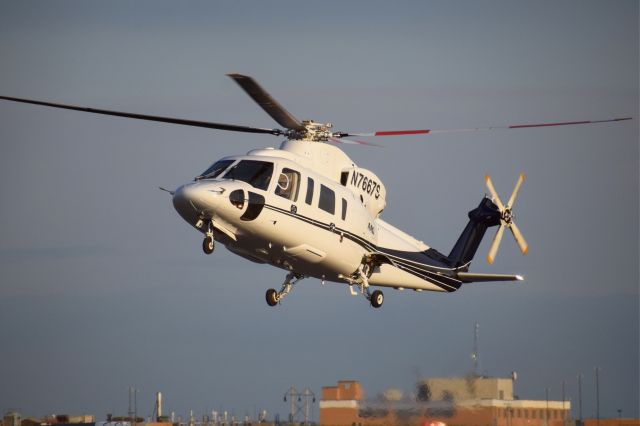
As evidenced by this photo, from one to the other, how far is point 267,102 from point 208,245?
16.7ft

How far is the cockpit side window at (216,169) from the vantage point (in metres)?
45.5

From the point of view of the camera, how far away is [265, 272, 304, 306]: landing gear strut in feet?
164

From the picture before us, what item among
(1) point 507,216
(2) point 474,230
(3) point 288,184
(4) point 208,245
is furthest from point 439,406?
(4) point 208,245

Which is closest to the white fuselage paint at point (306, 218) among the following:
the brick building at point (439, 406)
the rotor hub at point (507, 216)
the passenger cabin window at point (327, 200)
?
the passenger cabin window at point (327, 200)

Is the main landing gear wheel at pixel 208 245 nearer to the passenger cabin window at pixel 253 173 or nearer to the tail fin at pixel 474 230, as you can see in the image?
the passenger cabin window at pixel 253 173

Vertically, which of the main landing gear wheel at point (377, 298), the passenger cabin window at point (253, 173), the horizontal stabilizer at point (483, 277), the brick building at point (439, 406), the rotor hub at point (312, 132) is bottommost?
the brick building at point (439, 406)

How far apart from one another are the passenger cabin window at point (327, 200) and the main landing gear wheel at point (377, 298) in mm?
4296

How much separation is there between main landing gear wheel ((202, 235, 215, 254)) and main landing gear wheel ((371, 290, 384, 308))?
800 cm

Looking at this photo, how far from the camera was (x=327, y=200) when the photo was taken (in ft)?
157

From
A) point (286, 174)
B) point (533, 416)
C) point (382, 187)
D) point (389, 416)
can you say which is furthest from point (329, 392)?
point (286, 174)

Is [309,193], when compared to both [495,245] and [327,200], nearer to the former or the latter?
[327,200]

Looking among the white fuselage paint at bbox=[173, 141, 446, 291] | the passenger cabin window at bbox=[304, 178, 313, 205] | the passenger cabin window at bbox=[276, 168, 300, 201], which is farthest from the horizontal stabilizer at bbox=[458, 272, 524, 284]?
the passenger cabin window at bbox=[276, 168, 300, 201]

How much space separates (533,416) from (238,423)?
23457mm

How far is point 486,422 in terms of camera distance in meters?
66.9
